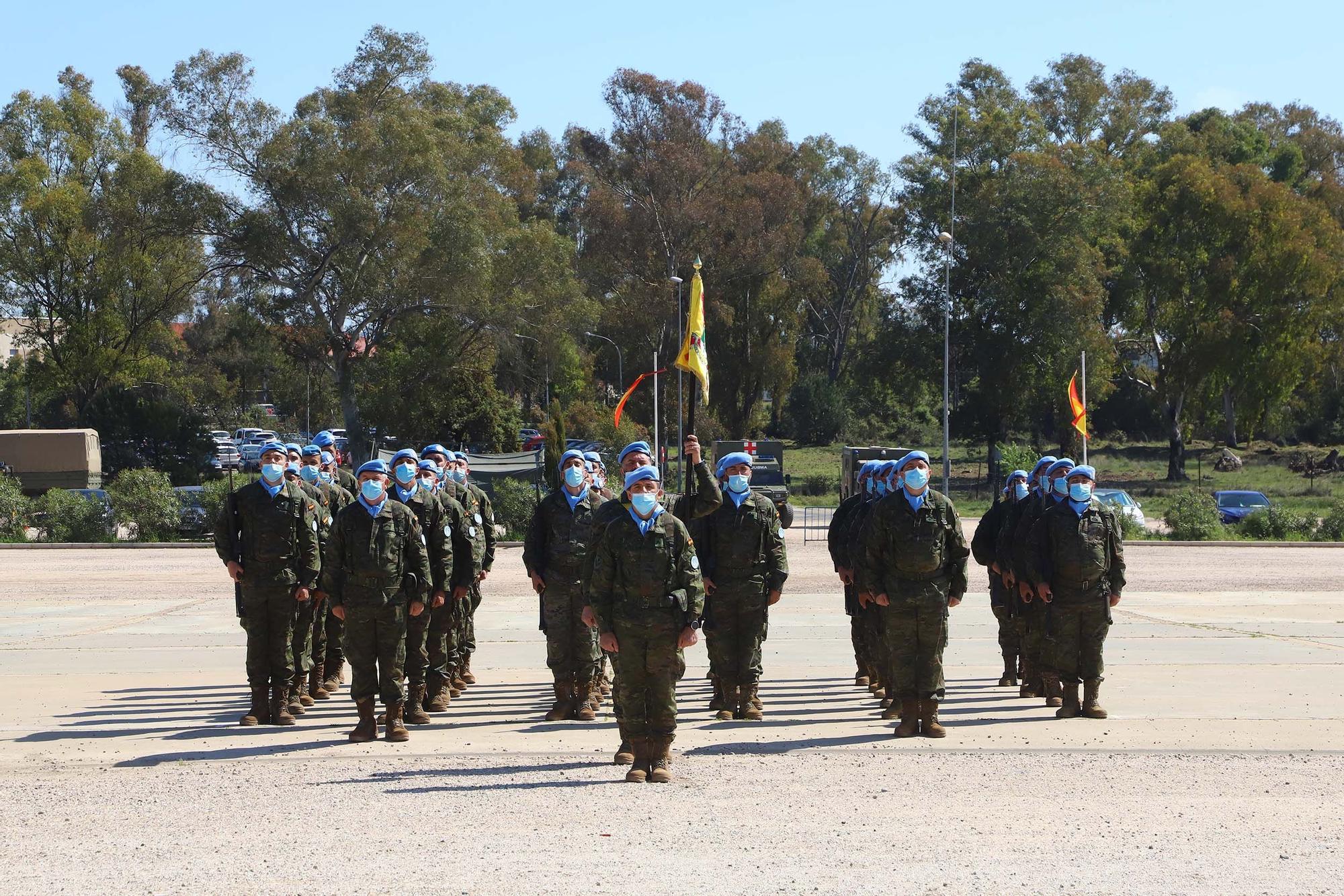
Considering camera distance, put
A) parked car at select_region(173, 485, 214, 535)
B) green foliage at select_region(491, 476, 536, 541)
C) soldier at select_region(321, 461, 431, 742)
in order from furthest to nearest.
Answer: parked car at select_region(173, 485, 214, 535) < green foliage at select_region(491, 476, 536, 541) < soldier at select_region(321, 461, 431, 742)

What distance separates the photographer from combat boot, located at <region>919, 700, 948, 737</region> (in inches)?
412

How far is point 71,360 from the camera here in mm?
53812

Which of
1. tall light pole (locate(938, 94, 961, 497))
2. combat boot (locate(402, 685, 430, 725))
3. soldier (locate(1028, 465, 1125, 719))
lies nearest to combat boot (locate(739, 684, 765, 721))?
soldier (locate(1028, 465, 1125, 719))

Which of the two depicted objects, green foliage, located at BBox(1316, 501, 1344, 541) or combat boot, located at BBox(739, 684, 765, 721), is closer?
combat boot, located at BBox(739, 684, 765, 721)

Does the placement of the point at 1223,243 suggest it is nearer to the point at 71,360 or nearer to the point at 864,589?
the point at 71,360

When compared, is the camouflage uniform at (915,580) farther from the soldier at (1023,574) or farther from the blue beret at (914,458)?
the soldier at (1023,574)

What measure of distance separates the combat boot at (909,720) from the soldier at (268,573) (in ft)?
15.5

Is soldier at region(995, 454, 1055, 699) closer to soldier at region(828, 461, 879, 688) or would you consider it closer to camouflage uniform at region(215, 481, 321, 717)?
soldier at region(828, 461, 879, 688)

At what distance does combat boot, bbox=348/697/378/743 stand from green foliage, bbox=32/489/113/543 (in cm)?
2454

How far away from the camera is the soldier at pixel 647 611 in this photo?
8.87 meters

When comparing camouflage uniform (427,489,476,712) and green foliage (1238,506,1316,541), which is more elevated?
camouflage uniform (427,489,476,712)

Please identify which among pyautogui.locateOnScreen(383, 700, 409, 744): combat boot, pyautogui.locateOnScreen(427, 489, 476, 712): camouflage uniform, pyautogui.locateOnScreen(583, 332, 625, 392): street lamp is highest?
pyautogui.locateOnScreen(583, 332, 625, 392): street lamp

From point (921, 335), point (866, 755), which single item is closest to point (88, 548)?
point (866, 755)

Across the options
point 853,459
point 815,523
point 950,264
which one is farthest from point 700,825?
point 950,264
